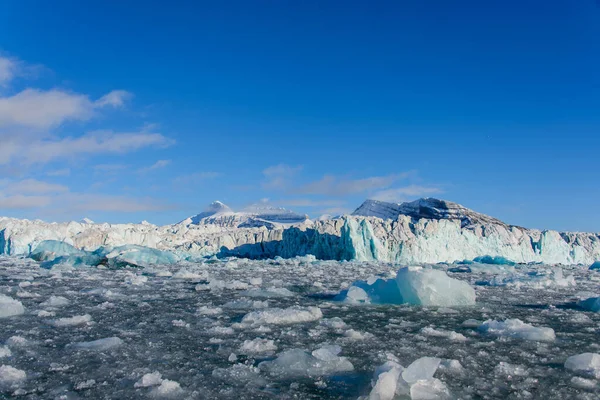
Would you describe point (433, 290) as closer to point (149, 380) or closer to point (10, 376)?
point (149, 380)

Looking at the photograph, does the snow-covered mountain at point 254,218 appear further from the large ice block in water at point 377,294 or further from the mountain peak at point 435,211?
the large ice block in water at point 377,294

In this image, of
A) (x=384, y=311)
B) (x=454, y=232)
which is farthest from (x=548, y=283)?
(x=454, y=232)

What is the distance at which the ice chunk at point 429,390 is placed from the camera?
7.68ft

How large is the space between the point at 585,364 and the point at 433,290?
3.16m

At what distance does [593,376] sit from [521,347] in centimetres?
78

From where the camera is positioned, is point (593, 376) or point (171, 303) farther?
point (171, 303)

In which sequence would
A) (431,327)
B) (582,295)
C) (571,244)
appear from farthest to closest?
(571,244), (582,295), (431,327)

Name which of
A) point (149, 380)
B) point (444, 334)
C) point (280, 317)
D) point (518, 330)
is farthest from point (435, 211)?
point (149, 380)

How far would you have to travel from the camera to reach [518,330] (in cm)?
407

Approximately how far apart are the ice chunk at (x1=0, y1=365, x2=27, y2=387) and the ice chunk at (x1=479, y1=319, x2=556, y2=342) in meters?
3.78

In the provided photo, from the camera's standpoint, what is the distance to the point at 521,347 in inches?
142

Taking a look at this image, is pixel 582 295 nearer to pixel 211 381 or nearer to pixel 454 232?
pixel 211 381

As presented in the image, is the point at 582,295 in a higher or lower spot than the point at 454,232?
lower

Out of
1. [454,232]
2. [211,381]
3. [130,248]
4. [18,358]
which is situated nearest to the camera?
[211,381]
